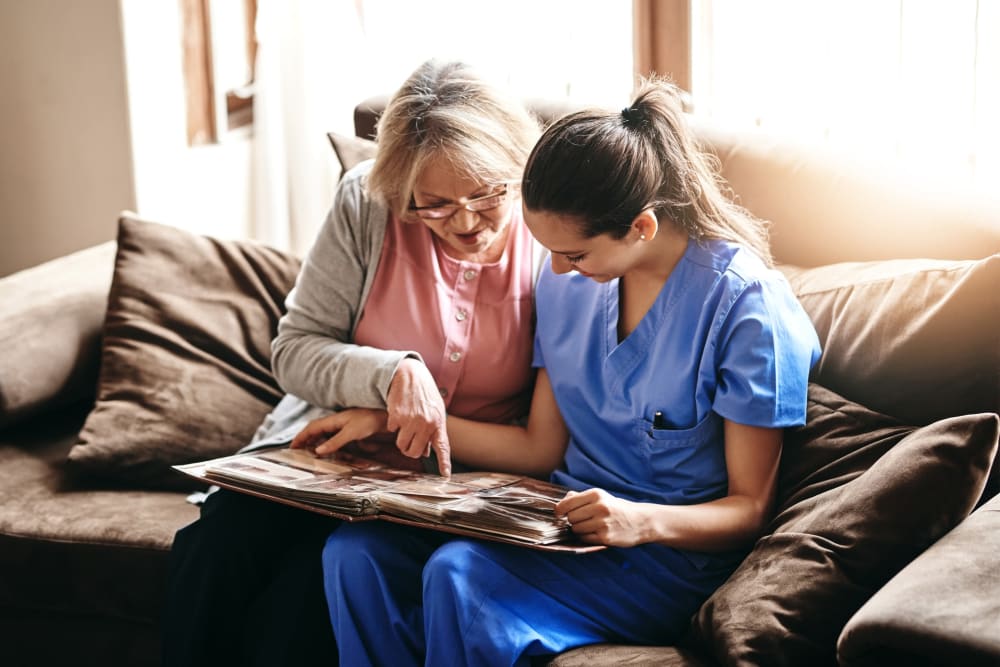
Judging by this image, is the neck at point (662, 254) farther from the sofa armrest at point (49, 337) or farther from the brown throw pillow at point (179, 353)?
the sofa armrest at point (49, 337)

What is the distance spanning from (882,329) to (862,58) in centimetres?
101

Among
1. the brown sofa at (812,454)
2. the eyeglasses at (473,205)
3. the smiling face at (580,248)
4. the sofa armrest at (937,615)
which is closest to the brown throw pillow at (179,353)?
the brown sofa at (812,454)

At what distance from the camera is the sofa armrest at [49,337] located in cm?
209

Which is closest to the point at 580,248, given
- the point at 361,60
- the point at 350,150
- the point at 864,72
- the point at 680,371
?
the point at 680,371

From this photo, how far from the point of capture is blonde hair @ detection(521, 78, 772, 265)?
1.47 m

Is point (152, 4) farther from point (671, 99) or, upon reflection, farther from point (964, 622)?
point (964, 622)

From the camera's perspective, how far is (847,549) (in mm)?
1334

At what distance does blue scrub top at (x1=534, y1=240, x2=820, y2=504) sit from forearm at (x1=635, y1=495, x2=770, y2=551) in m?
0.08

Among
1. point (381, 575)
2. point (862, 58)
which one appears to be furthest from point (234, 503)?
point (862, 58)

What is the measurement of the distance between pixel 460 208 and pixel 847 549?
738 mm

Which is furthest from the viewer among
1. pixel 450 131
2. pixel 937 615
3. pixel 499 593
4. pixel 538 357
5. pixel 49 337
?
pixel 49 337

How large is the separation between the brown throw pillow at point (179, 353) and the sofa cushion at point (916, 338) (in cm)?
109

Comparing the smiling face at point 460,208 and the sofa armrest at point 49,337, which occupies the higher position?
the smiling face at point 460,208

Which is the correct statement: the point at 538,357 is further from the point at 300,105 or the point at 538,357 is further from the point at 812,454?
the point at 300,105
